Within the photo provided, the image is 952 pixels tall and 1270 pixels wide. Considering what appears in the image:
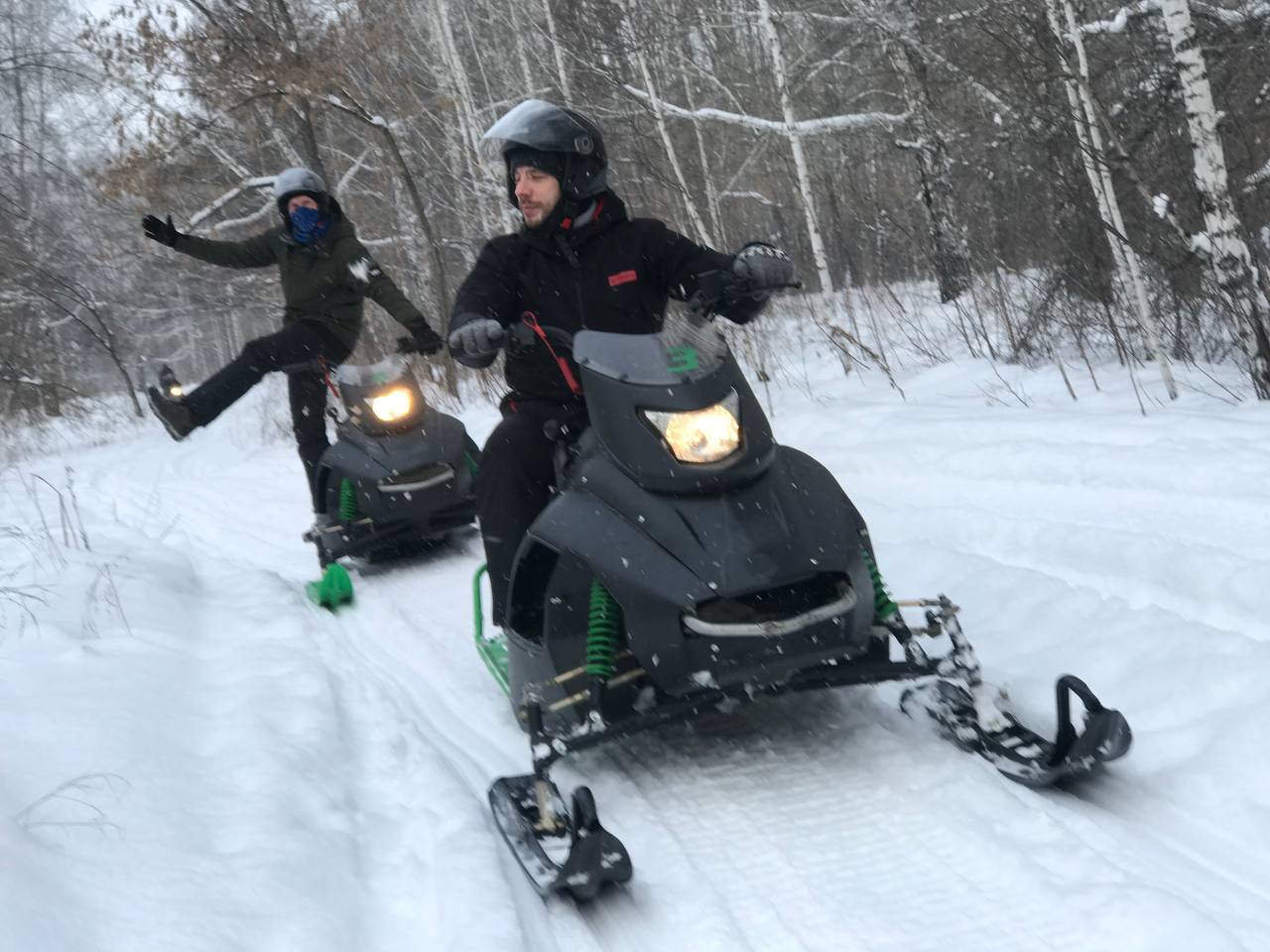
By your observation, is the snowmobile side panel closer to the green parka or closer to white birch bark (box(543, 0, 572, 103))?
the green parka

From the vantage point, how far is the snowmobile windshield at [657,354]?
294 cm

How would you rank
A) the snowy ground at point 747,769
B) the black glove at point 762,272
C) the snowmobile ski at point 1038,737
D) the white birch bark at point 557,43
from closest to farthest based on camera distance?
the snowy ground at point 747,769, the snowmobile ski at point 1038,737, the black glove at point 762,272, the white birch bark at point 557,43

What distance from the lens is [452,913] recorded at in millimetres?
2377

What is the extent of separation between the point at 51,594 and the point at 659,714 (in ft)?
10.7

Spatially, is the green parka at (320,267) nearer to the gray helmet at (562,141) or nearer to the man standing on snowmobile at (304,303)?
the man standing on snowmobile at (304,303)

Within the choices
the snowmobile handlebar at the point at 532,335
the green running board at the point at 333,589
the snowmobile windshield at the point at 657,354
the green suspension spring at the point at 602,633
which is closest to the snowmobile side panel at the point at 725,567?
the green suspension spring at the point at 602,633

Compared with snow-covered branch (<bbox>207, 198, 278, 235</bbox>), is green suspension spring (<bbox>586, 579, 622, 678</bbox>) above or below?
below

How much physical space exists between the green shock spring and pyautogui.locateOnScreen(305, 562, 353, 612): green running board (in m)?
0.62

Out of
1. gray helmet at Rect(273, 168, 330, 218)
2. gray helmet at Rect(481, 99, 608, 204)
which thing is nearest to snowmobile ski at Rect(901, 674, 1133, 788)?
gray helmet at Rect(481, 99, 608, 204)

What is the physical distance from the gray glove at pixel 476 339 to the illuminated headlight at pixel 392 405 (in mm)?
3301

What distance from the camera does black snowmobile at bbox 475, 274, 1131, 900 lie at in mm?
2654

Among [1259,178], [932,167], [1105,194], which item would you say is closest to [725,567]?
[1105,194]

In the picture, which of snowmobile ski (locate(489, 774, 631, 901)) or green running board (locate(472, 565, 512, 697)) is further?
green running board (locate(472, 565, 512, 697))

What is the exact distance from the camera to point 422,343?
18.8 feet
